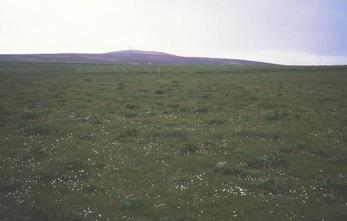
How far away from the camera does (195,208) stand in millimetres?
12484

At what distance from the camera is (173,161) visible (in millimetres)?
16891

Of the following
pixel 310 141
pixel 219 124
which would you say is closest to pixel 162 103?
pixel 219 124

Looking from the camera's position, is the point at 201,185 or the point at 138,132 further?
the point at 138,132

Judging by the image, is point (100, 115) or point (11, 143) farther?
point (100, 115)

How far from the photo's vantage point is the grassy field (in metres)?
12.5

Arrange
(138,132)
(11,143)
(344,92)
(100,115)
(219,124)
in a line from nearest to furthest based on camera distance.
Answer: (11,143) → (138,132) → (219,124) → (100,115) → (344,92)

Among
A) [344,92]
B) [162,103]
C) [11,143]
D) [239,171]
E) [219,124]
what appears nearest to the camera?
[239,171]

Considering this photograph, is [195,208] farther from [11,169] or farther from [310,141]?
[310,141]

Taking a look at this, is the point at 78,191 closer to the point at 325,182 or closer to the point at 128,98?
the point at 325,182

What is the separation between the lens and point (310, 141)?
19.9 m

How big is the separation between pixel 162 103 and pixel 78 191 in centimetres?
1907

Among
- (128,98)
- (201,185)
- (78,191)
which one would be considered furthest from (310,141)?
(128,98)

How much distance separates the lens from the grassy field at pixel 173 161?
41.1 feet

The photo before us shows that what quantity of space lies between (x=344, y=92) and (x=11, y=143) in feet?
98.5
